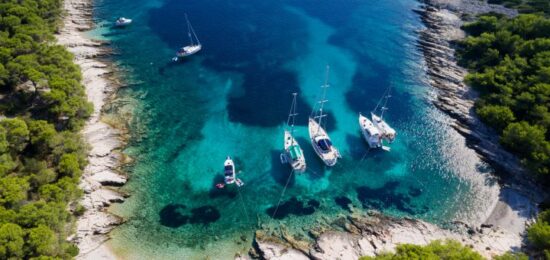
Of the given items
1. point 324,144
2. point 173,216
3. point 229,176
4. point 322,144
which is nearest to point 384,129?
point 324,144

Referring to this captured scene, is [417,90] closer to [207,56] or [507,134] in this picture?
[507,134]

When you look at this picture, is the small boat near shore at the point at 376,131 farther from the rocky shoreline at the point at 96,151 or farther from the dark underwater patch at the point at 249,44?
the rocky shoreline at the point at 96,151

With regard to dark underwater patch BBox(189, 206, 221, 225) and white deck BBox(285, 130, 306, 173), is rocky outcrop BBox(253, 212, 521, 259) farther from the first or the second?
white deck BBox(285, 130, 306, 173)

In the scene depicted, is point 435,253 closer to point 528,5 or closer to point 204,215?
point 204,215

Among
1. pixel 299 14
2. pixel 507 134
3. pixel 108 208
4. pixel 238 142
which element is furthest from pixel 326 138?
pixel 299 14

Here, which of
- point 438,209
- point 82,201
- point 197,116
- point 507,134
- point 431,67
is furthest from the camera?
point 431,67

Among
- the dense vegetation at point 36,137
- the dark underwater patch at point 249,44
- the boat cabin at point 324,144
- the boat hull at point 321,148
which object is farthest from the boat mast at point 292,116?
the dense vegetation at point 36,137
